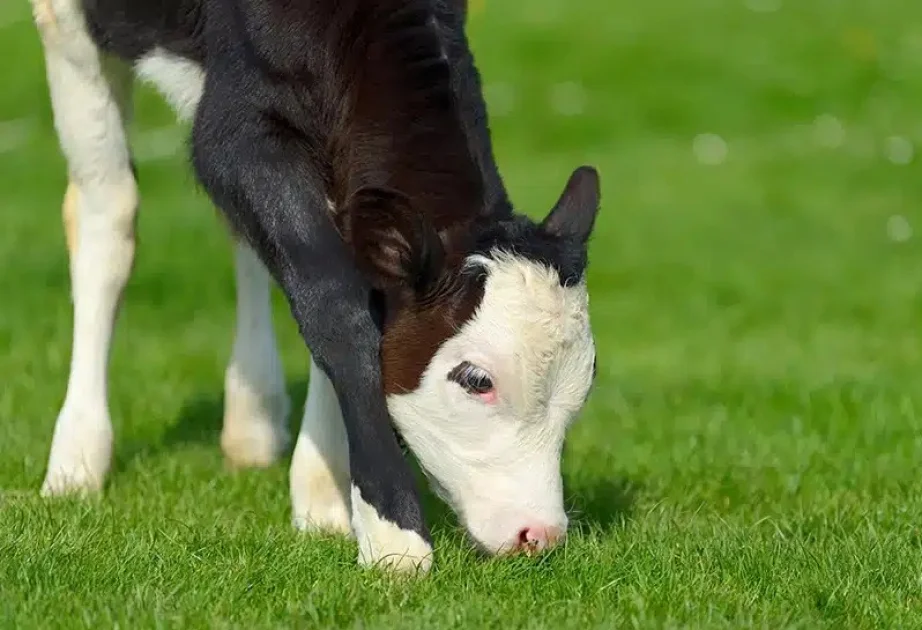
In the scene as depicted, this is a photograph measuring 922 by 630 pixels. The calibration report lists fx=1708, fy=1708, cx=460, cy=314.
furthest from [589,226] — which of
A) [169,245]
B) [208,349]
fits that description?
[169,245]

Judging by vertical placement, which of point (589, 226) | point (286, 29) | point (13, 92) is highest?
point (286, 29)

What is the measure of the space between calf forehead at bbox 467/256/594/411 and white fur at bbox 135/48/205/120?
5.10 ft

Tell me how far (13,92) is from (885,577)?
17632 millimetres

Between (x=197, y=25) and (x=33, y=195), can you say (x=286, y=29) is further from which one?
(x=33, y=195)

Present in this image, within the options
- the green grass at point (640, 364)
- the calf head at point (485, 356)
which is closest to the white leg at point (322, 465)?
the green grass at point (640, 364)

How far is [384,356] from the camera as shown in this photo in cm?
507

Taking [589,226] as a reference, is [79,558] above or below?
below

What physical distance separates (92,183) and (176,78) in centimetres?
96

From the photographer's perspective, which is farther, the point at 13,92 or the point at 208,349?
the point at 13,92

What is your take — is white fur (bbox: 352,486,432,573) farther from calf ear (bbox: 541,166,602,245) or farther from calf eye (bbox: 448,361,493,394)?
calf ear (bbox: 541,166,602,245)

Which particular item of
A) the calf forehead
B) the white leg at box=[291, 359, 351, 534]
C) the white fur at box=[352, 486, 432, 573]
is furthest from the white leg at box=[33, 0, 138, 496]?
the calf forehead

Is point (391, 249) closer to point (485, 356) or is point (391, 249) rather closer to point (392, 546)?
point (485, 356)

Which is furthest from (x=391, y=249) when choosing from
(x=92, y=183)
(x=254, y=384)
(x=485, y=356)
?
(x=254, y=384)

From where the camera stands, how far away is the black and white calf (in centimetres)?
486
